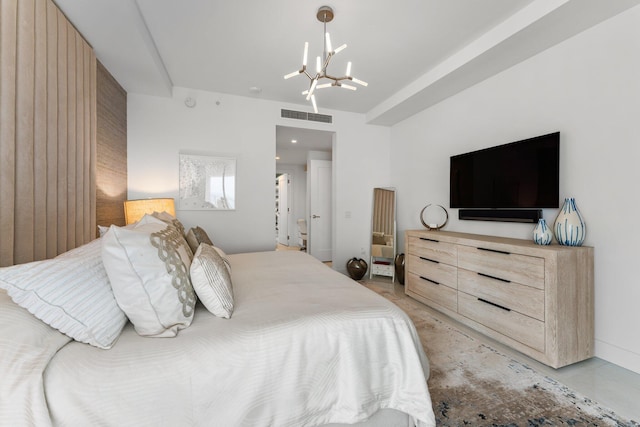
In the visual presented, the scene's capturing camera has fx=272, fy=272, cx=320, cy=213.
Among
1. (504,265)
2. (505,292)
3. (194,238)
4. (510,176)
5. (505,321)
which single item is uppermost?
(510,176)

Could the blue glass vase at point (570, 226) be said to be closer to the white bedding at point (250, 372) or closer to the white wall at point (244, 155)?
the white bedding at point (250, 372)

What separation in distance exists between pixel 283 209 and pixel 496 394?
7100mm

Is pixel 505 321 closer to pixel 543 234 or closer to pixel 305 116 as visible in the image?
pixel 543 234

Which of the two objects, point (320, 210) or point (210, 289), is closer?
point (210, 289)

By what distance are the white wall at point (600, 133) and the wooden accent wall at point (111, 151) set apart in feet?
12.9

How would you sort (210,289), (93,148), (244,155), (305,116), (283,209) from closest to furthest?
(210,289) → (93,148) → (244,155) → (305,116) → (283,209)

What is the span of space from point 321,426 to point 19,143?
6.78 feet

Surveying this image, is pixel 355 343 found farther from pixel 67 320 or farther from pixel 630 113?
pixel 630 113

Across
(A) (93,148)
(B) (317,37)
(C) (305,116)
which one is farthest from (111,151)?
(C) (305,116)

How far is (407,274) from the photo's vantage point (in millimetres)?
3432

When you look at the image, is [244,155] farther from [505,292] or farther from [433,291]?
[505,292]

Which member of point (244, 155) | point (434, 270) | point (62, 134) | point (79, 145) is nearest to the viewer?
point (62, 134)

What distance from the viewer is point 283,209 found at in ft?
27.2

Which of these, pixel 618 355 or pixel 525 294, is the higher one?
pixel 525 294
